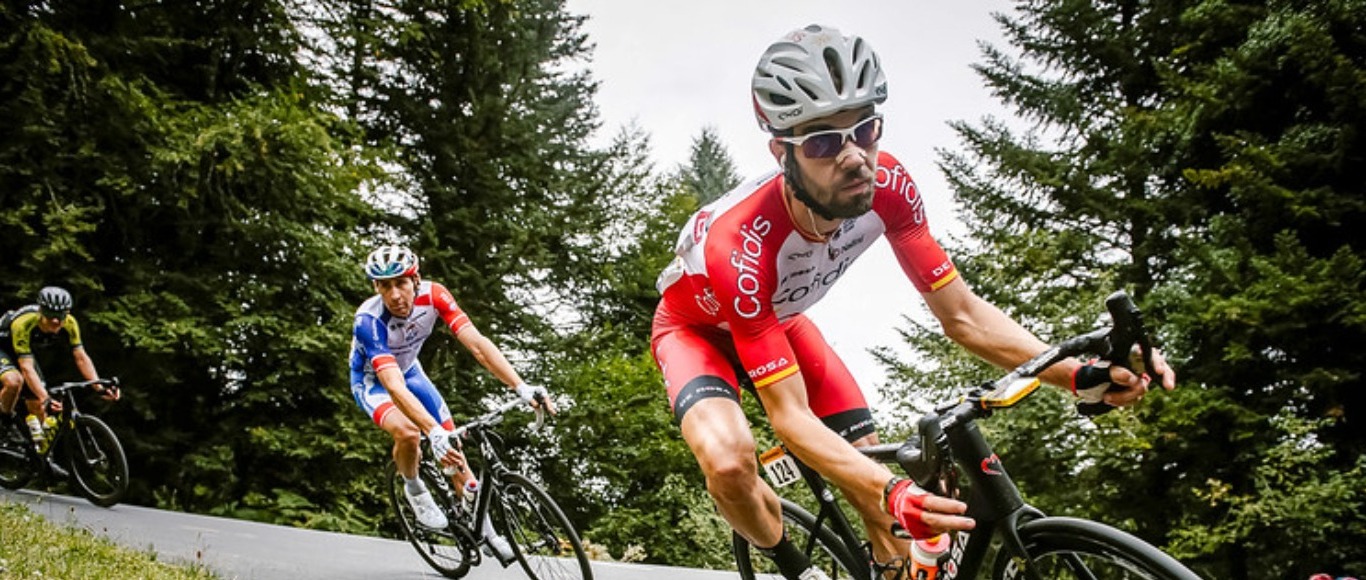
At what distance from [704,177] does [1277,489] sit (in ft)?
92.5

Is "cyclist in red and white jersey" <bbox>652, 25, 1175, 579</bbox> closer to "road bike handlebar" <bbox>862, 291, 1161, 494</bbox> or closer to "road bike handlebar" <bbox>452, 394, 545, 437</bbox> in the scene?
"road bike handlebar" <bbox>862, 291, 1161, 494</bbox>

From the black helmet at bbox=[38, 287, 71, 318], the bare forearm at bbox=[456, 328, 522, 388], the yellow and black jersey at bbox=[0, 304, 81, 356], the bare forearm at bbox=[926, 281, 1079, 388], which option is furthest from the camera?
the yellow and black jersey at bbox=[0, 304, 81, 356]

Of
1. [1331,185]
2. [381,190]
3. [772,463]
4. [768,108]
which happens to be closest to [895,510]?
[772,463]

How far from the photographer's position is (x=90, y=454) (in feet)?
29.1

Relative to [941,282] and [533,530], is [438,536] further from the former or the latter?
[941,282]

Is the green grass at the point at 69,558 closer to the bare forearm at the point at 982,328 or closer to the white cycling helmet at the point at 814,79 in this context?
the white cycling helmet at the point at 814,79

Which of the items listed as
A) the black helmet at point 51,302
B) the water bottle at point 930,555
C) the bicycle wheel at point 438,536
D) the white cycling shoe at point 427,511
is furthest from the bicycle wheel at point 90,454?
the water bottle at point 930,555

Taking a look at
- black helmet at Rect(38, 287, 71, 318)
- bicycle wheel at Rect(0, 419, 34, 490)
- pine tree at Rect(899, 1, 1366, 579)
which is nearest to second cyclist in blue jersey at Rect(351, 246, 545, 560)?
black helmet at Rect(38, 287, 71, 318)

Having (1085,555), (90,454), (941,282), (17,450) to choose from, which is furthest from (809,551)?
(17,450)

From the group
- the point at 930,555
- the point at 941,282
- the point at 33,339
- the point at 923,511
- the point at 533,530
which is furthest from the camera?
the point at 33,339

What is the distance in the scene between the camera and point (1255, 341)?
9.57 meters

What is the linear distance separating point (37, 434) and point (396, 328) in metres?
5.69

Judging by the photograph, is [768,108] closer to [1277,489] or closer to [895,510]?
[895,510]

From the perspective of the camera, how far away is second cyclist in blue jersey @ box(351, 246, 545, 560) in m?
5.73
